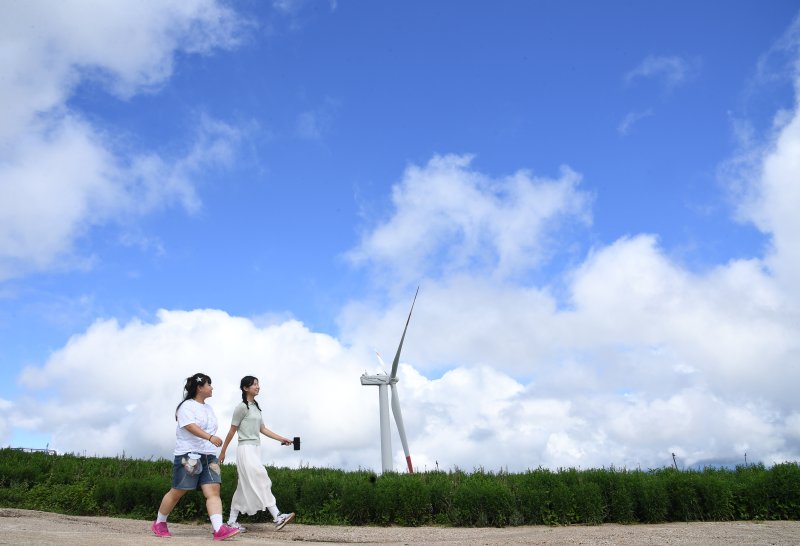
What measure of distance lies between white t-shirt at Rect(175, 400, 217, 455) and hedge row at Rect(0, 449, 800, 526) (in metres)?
3.89

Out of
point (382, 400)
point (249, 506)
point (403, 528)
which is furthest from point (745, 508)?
point (382, 400)

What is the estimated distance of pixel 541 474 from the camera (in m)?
14.1

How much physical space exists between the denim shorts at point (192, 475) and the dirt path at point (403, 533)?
0.74 m

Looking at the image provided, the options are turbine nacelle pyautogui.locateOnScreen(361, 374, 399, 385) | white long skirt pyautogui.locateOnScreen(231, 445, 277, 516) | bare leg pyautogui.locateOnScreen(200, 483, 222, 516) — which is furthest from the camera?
turbine nacelle pyautogui.locateOnScreen(361, 374, 399, 385)

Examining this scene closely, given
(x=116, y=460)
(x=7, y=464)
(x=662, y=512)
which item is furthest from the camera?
(x=116, y=460)

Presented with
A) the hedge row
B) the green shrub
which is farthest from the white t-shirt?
the green shrub

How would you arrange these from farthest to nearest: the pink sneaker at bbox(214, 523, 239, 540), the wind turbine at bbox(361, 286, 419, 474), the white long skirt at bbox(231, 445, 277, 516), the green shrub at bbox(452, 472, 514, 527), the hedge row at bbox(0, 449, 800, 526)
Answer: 1. the wind turbine at bbox(361, 286, 419, 474)
2. the hedge row at bbox(0, 449, 800, 526)
3. the green shrub at bbox(452, 472, 514, 527)
4. the white long skirt at bbox(231, 445, 277, 516)
5. the pink sneaker at bbox(214, 523, 239, 540)

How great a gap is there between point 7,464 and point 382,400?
60.5ft

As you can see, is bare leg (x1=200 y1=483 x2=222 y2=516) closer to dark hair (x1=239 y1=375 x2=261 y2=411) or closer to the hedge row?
dark hair (x1=239 y1=375 x2=261 y2=411)

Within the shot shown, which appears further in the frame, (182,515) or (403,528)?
(182,515)

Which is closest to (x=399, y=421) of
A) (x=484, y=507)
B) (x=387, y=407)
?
(x=387, y=407)

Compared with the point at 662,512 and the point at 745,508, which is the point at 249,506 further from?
the point at 745,508

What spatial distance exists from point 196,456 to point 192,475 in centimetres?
34

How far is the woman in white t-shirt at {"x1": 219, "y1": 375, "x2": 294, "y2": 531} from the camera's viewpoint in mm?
10789
